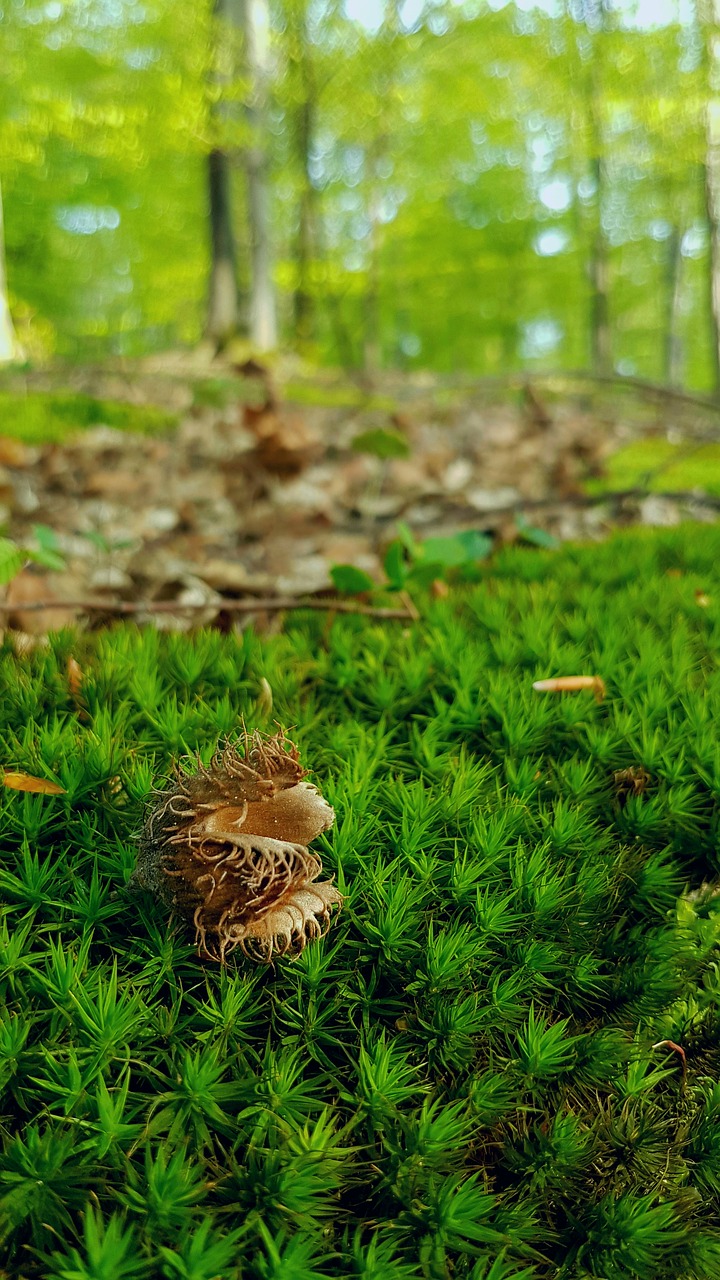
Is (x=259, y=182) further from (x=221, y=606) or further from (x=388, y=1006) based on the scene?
(x=388, y=1006)

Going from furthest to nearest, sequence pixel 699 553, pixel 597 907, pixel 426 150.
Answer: pixel 426 150 → pixel 699 553 → pixel 597 907

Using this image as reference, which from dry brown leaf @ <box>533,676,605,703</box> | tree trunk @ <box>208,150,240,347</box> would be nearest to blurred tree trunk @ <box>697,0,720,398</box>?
tree trunk @ <box>208,150,240,347</box>

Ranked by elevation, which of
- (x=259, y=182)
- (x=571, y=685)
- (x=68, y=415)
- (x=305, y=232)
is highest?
(x=305, y=232)

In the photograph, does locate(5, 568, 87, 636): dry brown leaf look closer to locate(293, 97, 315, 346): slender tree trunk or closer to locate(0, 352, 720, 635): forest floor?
locate(0, 352, 720, 635): forest floor

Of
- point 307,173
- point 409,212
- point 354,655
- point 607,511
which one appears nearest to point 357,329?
point 409,212

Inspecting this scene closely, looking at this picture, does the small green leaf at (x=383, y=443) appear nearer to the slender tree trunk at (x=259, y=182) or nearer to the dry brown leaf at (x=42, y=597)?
the dry brown leaf at (x=42, y=597)

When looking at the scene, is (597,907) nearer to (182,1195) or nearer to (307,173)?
(182,1195)

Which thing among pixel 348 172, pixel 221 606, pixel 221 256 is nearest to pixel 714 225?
pixel 221 256
